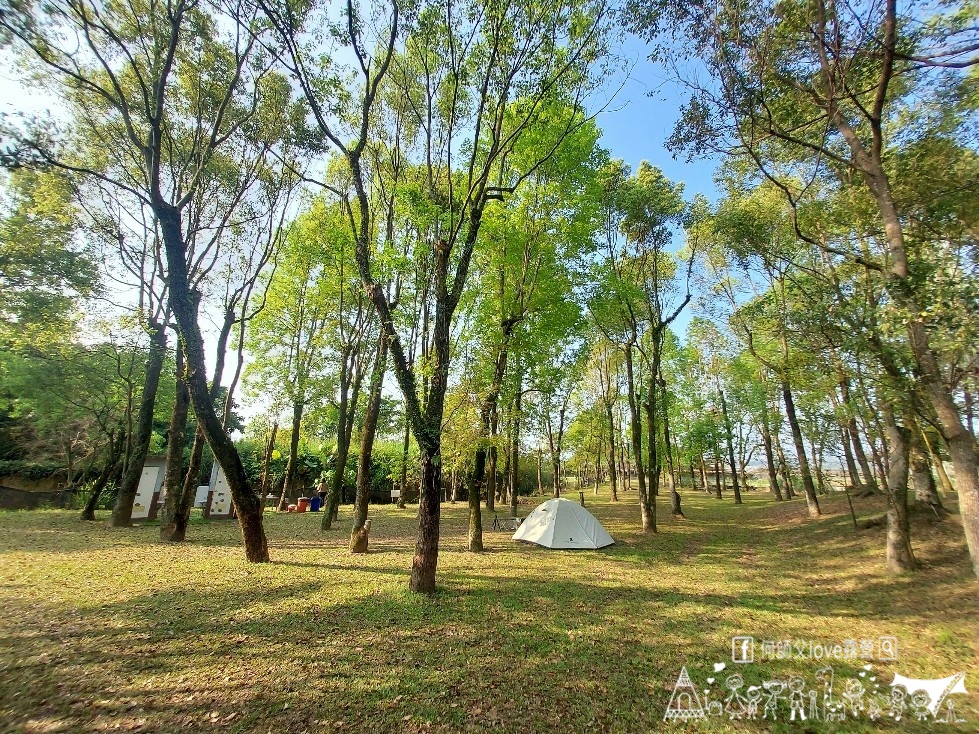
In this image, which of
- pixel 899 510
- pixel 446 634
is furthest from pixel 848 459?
pixel 446 634

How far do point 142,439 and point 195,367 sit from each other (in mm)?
8775

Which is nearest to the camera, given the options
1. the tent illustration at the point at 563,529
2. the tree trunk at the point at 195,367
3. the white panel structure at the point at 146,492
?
the tree trunk at the point at 195,367

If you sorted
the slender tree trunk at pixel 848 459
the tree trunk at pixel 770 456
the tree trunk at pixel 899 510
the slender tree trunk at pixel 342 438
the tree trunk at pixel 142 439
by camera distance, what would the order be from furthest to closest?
the tree trunk at pixel 770 456 < the slender tree trunk at pixel 848 459 < the slender tree trunk at pixel 342 438 < the tree trunk at pixel 142 439 < the tree trunk at pixel 899 510

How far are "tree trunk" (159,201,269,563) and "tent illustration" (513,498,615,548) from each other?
8772 mm

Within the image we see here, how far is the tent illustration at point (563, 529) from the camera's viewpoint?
1339cm

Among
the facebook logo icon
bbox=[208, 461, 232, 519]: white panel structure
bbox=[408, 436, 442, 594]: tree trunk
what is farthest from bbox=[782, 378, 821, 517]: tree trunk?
bbox=[208, 461, 232, 519]: white panel structure

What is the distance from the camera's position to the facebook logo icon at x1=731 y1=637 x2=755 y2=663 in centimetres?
562

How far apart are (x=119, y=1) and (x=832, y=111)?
16.5m

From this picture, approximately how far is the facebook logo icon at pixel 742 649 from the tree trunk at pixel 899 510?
5.86 meters

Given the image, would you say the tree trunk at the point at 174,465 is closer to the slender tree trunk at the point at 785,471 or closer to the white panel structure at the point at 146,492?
the white panel structure at the point at 146,492

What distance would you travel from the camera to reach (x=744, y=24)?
8680mm

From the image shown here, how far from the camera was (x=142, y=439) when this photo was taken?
15.0 m

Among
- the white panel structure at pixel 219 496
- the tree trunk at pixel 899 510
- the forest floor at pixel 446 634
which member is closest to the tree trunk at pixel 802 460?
the forest floor at pixel 446 634

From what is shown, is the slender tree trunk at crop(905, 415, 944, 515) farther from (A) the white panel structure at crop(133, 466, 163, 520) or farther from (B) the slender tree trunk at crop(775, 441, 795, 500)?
(A) the white panel structure at crop(133, 466, 163, 520)
